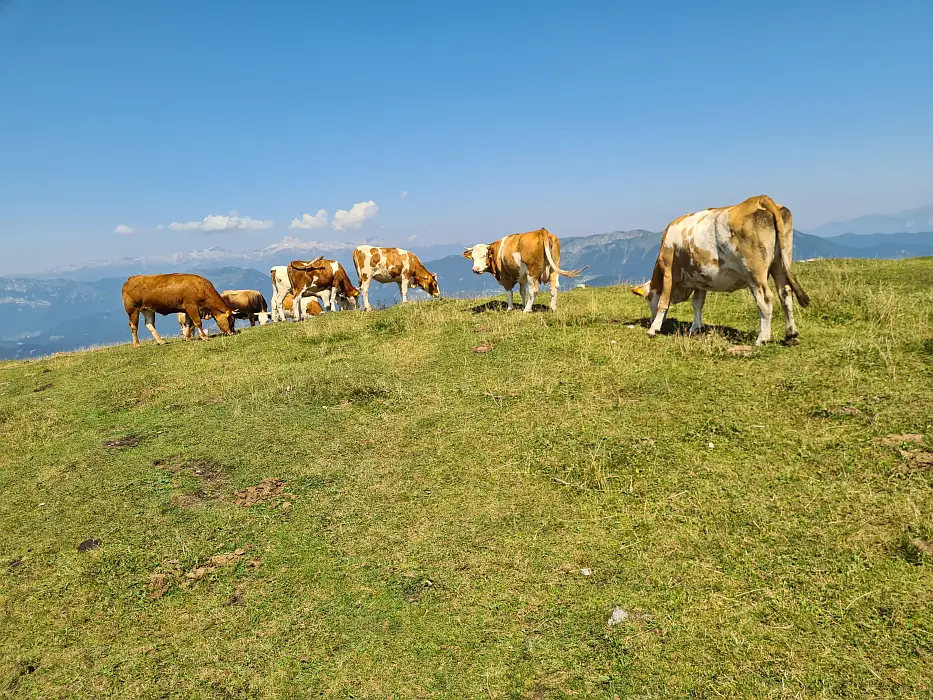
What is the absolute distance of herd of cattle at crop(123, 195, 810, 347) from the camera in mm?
8531

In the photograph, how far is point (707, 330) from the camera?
33.4ft

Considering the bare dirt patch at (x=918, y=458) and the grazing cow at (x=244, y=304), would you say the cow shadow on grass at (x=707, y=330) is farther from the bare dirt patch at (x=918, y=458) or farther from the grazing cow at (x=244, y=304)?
the grazing cow at (x=244, y=304)

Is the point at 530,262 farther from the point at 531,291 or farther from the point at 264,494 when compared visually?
the point at 264,494

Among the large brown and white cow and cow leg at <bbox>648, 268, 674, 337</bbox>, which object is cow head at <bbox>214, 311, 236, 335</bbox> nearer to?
the large brown and white cow

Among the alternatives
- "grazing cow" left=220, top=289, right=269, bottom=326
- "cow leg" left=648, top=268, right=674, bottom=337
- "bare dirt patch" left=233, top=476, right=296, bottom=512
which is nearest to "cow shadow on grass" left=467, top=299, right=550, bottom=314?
"cow leg" left=648, top=268, right=674, bottom=337

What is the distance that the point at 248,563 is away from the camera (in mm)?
5086

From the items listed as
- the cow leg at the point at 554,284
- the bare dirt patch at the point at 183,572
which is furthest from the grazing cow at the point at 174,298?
the bare dirt patch at the point at 183,572

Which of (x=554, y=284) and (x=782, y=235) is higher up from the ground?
(x=782, y=235)

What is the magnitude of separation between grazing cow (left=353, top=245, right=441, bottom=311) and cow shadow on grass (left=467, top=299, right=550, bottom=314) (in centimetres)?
582

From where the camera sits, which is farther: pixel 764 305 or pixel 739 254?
pixel 739 254

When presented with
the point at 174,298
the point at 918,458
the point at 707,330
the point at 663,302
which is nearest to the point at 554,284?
the point at 663,302

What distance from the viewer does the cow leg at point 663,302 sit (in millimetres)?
10164

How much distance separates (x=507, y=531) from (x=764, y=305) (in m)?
6.26

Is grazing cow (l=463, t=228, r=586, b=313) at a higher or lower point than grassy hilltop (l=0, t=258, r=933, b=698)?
higher
